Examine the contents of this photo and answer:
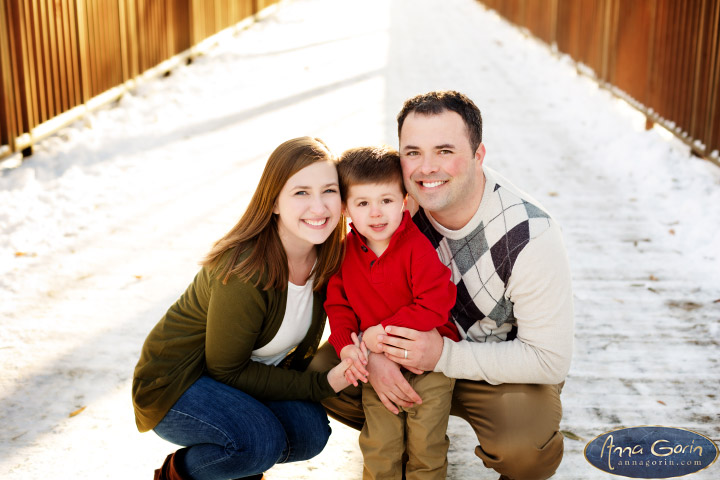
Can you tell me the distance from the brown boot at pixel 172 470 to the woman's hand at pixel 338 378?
59 cm

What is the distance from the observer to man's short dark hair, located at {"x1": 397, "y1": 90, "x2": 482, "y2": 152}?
3.15 meters

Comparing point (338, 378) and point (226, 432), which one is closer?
point (226, 432)

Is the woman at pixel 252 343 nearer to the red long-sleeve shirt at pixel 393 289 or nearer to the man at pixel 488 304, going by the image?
the red long-sleeve shirt at pixel 393 289

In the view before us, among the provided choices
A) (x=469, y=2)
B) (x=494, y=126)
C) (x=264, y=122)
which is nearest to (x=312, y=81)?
(x=264, y=122)

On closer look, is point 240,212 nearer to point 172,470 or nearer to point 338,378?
point 338,378

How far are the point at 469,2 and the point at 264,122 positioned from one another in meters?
13.9

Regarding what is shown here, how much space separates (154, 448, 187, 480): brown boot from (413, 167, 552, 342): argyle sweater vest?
45.5 inches

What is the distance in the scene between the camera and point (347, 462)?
3459mm

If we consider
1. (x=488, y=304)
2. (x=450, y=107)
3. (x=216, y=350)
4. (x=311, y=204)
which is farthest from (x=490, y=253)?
(x=216, y=350)

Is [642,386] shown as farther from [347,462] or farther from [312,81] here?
[312,81]

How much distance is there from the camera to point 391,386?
2967 mm

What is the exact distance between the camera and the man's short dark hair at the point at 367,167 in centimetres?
303

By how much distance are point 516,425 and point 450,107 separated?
121cm

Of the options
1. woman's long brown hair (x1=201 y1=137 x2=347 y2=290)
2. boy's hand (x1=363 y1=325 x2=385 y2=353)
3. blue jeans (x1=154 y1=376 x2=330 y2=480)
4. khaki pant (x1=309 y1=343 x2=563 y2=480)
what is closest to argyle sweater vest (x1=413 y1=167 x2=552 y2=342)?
khaki pant (x1=309 y1=343 x2=563 y2=480)
